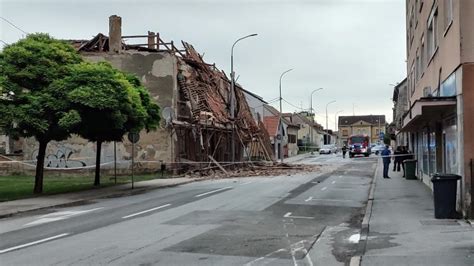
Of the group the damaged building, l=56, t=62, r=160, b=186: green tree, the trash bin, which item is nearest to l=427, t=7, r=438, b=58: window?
the trash bin

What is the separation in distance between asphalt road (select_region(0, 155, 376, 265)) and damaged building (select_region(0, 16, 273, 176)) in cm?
1623

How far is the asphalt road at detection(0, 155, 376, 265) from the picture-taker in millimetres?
8406

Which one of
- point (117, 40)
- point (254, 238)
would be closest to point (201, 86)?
point (117, 40)

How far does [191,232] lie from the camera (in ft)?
35.8

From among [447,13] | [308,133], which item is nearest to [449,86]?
[447,13]

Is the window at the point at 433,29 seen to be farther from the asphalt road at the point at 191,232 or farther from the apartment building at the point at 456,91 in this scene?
the asphalt road at the point at 191,232

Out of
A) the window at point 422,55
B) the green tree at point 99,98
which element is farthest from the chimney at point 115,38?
the window at point 422,55

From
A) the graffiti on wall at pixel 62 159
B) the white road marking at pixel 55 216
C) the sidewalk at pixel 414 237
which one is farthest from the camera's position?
the graffiti on wall at pixel 62 159

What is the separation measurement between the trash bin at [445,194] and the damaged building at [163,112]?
76.6ft

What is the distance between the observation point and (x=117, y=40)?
36125 mm

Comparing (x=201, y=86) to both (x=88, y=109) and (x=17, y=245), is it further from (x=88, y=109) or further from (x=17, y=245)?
(x=17, y=245)

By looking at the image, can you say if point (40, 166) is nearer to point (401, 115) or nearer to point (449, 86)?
point (449, 86)

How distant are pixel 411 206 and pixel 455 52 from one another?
15.2 feet

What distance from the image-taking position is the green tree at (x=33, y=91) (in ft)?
59.5
